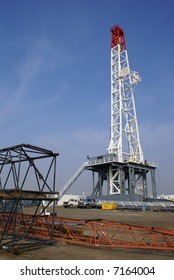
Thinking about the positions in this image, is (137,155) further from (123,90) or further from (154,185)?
(123,90)

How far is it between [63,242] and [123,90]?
1886 inches

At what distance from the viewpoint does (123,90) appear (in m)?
55.7

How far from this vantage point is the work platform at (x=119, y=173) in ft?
161

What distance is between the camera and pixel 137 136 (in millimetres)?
54344

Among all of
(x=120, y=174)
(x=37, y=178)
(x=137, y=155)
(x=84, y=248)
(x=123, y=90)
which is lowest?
(x=84, y=248)

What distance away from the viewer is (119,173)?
162 ft

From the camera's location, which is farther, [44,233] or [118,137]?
[118,137]

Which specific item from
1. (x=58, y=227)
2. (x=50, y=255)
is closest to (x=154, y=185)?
(x=58, y=227)

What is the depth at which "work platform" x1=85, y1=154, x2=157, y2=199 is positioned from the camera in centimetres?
4916

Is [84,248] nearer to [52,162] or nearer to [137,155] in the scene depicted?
[52,162]
